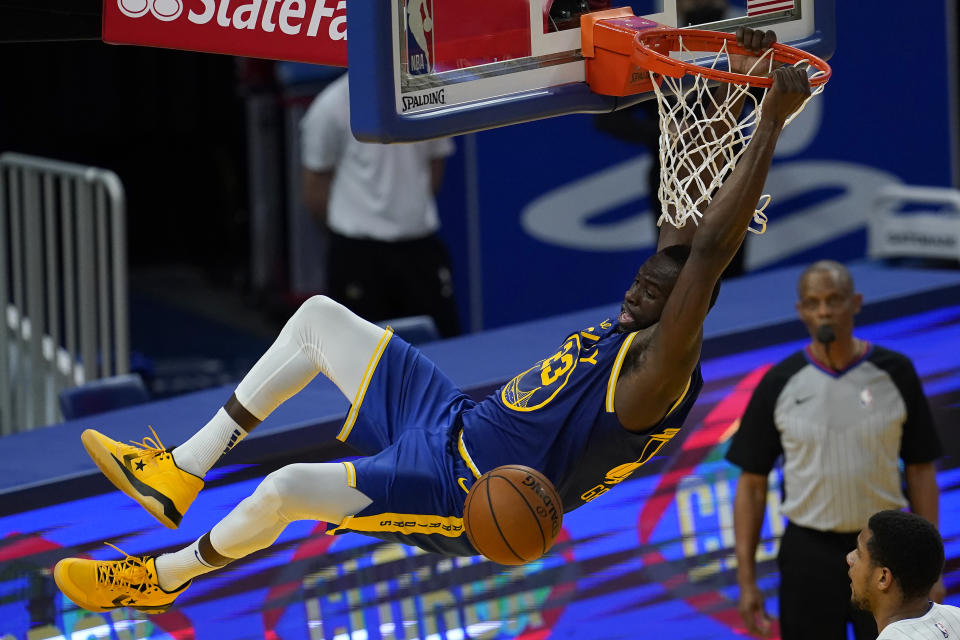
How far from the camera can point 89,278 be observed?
7711 mm

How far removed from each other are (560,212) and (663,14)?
558 cm

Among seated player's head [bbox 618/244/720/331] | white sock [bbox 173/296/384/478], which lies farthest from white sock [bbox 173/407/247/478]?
seated player's head [bbox 618/244/720/331]

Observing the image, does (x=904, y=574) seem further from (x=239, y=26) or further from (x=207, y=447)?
(x=239, y=26)

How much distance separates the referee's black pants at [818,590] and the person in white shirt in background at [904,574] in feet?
4.86

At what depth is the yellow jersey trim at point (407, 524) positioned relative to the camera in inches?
203

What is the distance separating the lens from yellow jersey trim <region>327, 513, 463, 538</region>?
515 centimetres

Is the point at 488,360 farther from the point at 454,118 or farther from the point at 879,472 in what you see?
the point at 454,118

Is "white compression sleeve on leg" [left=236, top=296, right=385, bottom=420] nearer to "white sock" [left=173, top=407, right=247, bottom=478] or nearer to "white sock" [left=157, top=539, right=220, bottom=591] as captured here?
"white sock" [left=173, top=407, right=247, bottom=478]

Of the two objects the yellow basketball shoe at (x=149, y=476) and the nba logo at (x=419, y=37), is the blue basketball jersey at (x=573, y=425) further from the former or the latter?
the nba logo at (x=419, y=37)

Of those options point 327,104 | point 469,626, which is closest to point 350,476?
point 469,626

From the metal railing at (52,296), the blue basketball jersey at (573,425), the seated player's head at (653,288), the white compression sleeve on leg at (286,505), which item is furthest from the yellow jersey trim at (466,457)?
the metal railing at (52,296)

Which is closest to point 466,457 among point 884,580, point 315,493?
point 315,493

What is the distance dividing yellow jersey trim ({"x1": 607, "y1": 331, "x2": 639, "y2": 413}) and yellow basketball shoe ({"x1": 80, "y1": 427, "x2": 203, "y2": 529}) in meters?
1.42

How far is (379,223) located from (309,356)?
11.5ft
